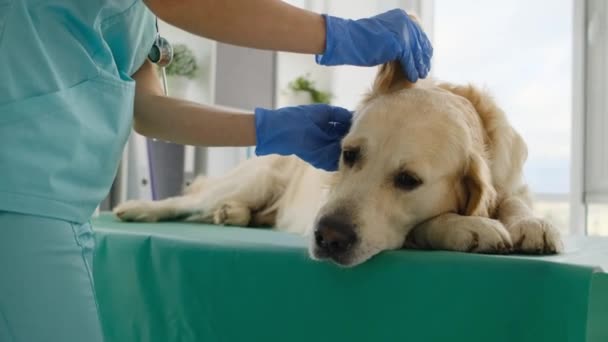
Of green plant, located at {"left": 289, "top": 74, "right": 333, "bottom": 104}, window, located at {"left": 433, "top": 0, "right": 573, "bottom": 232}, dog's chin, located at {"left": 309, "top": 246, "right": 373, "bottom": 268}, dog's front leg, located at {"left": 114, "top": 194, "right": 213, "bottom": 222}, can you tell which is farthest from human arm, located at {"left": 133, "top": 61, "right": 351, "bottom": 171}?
green plant, located at {"left": 289, "top": 74, "right": 333, "bottom": 104}

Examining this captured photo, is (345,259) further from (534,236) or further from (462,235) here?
(534,236)

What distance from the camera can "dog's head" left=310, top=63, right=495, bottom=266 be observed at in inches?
43.4

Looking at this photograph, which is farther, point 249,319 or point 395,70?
point 395,70

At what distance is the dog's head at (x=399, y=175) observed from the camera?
1.10 metres

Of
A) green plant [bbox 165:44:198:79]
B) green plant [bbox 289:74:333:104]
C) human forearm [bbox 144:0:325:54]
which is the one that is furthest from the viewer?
green plant [bbox 289:74:333:104]

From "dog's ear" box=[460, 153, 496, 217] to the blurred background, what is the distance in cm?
201

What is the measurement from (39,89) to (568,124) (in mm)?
3117

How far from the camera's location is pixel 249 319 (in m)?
1.16

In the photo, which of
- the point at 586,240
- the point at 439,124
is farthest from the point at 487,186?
the point at 586,240

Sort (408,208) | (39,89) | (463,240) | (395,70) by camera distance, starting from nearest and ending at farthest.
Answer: (39,89) → (463,240) → (408,208) → (395,70)

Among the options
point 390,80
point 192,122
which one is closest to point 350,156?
point 390,80

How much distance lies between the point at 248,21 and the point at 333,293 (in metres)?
0.46

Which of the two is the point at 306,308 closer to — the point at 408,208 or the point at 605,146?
the point at 408,208

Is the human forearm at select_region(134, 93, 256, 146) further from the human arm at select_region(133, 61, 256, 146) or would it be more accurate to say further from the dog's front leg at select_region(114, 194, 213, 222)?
the dog's front leg at select_region(114, 194, 213, 222)
